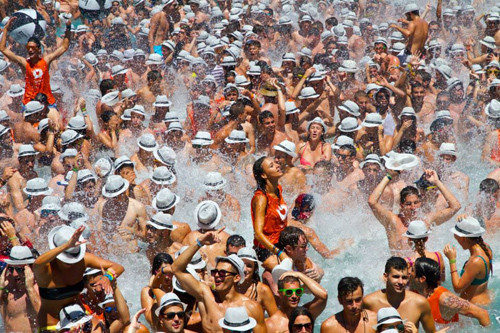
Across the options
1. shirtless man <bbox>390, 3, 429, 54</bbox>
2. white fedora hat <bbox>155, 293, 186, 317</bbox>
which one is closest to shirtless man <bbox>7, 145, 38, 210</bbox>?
white fedora hat <bbox>155, 293, 186, 317</bbox>

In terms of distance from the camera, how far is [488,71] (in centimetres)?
1122

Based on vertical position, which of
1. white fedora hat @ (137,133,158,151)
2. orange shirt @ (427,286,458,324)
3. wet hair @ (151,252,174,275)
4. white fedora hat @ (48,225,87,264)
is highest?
white fedora hat @ (48,225,87,264)

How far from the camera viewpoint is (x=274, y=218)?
252 inches

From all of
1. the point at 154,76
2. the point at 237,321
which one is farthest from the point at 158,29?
the point at 237,321

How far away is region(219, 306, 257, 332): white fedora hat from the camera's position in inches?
186

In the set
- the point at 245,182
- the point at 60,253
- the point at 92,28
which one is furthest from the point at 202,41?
the point at 60,253

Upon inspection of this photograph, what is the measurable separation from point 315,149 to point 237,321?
15.2 ft

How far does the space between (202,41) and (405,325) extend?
35.4ft

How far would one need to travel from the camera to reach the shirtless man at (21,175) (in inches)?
332

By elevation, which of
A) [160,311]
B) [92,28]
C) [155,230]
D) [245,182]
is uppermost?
[160,311]

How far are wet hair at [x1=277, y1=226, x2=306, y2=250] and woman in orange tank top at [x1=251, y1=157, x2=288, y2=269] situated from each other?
0.95 feet

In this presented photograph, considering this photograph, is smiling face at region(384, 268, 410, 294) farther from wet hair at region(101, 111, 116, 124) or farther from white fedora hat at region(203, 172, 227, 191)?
wet hair at region(101, 111, 116, 124)

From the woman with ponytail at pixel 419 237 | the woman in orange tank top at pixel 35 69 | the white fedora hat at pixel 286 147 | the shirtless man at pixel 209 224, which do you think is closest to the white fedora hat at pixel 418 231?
Result: the woman with ponytail at pixel 419 237

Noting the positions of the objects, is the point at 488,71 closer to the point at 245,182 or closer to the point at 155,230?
the point at 245,182
